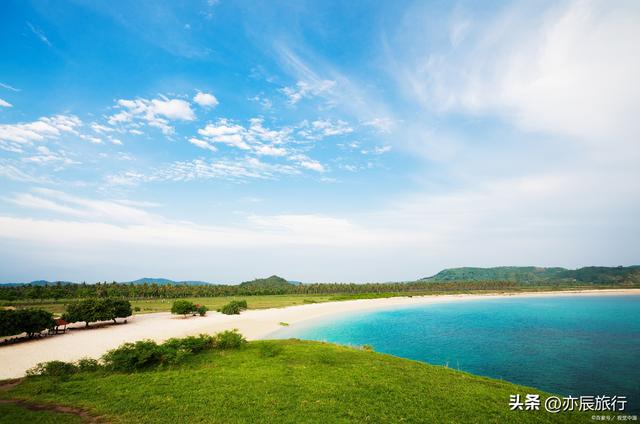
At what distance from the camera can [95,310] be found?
6069 cm

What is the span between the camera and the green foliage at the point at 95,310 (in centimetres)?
5769

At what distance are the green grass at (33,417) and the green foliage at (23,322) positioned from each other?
122 feet

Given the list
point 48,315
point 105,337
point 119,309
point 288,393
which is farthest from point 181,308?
point 288,393

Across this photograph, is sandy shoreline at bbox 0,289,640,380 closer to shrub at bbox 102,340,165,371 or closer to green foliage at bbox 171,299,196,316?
green foliage at bbox 171,299,196,316

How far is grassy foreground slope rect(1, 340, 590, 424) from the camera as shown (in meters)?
17.3

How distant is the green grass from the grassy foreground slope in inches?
65.3

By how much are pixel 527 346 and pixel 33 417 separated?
58.8 meters

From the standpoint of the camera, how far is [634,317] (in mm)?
80438

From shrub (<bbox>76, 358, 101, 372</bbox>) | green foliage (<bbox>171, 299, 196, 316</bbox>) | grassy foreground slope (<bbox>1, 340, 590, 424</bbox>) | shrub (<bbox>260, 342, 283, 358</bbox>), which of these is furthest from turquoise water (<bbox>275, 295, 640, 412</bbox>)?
shrub (<bbox>76, 358, 101, 372</bbox>)

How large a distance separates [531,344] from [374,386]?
137 ft

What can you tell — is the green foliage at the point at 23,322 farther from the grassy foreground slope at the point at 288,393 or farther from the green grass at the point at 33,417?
the green grass at the point at 33,417

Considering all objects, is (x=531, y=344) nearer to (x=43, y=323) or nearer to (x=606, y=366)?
(x=606, y=366)

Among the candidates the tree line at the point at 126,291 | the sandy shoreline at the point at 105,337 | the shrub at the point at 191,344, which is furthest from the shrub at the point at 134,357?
the tree line at the point at 126,291

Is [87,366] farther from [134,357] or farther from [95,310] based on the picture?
[95,310]
